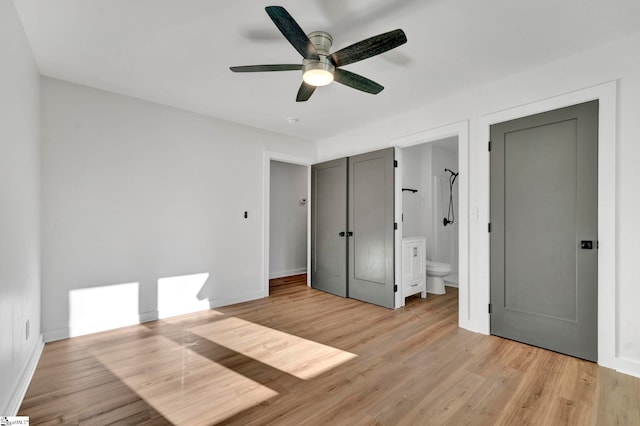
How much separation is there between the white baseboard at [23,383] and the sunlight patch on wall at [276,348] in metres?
1.19

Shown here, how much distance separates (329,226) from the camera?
467cm

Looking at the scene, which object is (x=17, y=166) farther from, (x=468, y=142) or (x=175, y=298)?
(x=468, y=142)

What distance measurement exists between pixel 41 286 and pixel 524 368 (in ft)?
13.9

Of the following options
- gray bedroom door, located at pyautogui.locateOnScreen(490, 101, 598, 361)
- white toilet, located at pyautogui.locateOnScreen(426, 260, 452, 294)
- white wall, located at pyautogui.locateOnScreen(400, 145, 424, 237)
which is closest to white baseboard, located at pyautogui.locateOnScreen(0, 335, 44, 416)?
gray bedroom door, located at pyautogui.locateOnScreen(490, 101, 598, 361)

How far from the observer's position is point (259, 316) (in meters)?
3.51

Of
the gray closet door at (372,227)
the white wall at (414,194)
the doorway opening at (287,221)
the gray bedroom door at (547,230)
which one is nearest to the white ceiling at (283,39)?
the gray bedroom door at (547,230)

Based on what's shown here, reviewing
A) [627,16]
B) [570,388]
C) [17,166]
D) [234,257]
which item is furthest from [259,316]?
[627,16]

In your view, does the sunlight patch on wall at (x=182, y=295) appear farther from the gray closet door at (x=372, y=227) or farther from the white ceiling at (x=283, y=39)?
the white ceiling at (x=283, y=39)

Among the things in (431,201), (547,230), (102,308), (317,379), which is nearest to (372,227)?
(431,201)

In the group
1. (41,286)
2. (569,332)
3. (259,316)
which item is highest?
(41,286)

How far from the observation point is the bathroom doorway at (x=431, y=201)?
511 cm

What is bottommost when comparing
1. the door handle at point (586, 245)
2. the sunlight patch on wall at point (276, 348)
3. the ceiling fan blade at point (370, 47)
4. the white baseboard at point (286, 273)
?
the white baseboard at point (286, 273)

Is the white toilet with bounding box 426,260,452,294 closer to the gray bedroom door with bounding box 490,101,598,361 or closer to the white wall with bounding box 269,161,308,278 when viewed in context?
the gray bedroom door with bounding box 490,101,598,361

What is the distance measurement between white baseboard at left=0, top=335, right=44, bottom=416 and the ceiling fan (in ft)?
8.10
